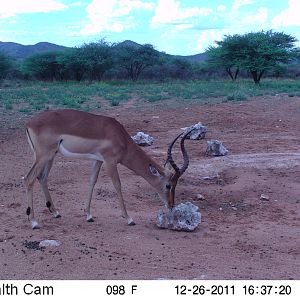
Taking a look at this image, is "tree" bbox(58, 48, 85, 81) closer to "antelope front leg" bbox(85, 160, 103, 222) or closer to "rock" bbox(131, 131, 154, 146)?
"rock" bbox(131, 131, 154, 146)

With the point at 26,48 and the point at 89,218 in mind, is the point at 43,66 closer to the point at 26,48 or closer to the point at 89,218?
the point at 89,218

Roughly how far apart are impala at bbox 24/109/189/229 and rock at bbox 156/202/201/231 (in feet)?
0.57

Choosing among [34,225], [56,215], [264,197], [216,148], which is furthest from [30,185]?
[216,148]

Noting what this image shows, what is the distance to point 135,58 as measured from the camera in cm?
5625

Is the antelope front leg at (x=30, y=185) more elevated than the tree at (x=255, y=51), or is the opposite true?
the tree at (x=255, y=51)

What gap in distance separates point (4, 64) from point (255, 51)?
83.3 feet

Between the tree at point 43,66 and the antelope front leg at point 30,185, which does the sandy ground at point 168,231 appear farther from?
the tree at point 43,66

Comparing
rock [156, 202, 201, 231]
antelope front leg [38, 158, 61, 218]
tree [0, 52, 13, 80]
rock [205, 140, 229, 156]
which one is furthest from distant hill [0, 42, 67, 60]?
rock [156, 202, 201, 231]

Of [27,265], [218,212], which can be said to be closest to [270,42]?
[218,212]

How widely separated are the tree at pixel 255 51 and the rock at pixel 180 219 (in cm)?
3446

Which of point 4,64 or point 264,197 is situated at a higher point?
point 4,64

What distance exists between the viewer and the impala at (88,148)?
6844 mm

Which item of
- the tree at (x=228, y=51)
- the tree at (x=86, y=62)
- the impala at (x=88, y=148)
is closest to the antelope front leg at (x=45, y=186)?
the impala at (x=88, y=148)
